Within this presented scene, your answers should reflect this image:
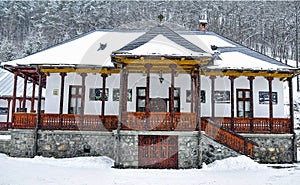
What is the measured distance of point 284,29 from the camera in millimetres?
54375

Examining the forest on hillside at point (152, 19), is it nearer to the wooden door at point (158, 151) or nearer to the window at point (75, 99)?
the window at point (75, 99)

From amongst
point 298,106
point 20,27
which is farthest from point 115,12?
point 298,106

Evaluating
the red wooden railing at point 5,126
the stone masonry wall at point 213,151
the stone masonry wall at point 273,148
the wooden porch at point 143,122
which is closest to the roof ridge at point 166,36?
the wooden porch at point 143,122

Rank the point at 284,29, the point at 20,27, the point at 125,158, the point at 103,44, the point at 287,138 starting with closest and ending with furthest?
the point at 125,158 < the point at 287,138 < the point at 103,44 < the point at 284,29 < the point at 20,27

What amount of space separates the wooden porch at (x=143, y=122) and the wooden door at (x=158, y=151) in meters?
0.54

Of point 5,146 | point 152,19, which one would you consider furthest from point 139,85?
point 152,19

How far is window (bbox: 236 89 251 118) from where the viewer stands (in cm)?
1842

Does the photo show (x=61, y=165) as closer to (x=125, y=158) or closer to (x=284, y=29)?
(x=125, y=158)

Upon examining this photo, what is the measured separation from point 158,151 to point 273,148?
7046 mm

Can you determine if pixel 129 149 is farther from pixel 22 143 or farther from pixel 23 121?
pixel 23 121

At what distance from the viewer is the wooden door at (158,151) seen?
13.8 metres

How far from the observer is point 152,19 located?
59.9 m

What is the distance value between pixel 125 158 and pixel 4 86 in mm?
20486

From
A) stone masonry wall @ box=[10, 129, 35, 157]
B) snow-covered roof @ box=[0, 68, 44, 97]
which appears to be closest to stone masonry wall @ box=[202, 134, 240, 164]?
stone masonry wall @ box=[10, 129, 35, 157]
